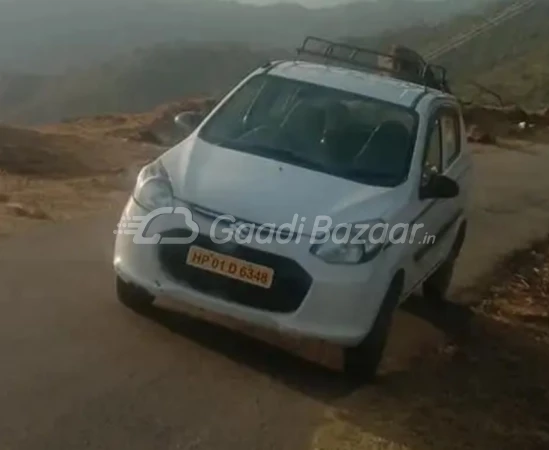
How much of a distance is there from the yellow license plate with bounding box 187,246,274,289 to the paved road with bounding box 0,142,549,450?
0.61m

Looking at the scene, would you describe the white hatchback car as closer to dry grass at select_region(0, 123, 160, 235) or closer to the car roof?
the car roof

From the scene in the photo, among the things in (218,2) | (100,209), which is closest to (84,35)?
Answer: (218,2)

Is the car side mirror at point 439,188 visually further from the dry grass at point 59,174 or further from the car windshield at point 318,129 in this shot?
the dry grass at point 59,174

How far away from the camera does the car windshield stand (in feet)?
26.2

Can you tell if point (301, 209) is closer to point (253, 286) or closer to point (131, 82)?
point (253, 286)

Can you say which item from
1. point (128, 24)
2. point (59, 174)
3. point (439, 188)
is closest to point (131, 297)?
point (439, 188)

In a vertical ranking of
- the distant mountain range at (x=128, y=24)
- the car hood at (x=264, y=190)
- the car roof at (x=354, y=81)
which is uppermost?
the car roof at (x=354, y=81)

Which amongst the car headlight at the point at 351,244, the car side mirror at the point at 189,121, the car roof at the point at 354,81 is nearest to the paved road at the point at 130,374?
the car headlight at the point at 351,244

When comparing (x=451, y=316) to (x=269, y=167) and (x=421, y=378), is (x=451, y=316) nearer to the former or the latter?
(x=421, y=378)

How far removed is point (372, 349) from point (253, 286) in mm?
878

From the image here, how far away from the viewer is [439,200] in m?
8.60

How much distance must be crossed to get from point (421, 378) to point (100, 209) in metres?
5.37

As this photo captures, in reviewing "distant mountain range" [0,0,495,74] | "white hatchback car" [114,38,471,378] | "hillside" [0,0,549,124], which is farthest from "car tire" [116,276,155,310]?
"distant mountain range" [0,0,495,74]

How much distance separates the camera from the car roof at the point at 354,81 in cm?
862
